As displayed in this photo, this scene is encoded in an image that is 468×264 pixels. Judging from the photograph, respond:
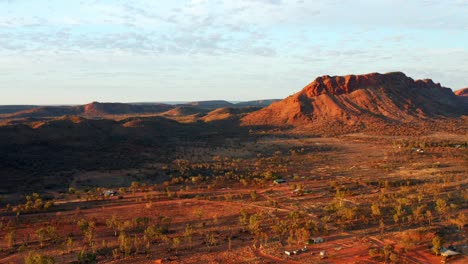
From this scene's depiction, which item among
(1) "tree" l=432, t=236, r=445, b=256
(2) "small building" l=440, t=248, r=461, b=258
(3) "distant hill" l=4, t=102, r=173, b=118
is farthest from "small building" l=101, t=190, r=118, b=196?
(3) "distant hill" l=4, t=102, r=173, b=118

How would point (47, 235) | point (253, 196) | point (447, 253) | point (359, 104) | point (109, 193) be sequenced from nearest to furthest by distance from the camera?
1. point (447, 253)
2. point (47, 235)
3. point (253, 196)
4. point (109, 193)
5. point (359, 104)

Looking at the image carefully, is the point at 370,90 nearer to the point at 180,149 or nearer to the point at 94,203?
the point at 180,149

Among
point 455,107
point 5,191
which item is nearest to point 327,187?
point 5,191

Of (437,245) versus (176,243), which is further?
(176,243)

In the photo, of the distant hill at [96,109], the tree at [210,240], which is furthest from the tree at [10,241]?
the distant hill at [96,109]

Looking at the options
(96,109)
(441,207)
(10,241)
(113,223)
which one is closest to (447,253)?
(441,207)

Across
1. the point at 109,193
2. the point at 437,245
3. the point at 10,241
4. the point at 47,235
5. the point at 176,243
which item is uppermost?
the point at 437,245

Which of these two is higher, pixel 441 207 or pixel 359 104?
pixel 359 104

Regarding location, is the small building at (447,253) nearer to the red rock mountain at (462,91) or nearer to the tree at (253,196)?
the tree at (253,196)

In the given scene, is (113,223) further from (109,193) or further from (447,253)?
(447,253)
